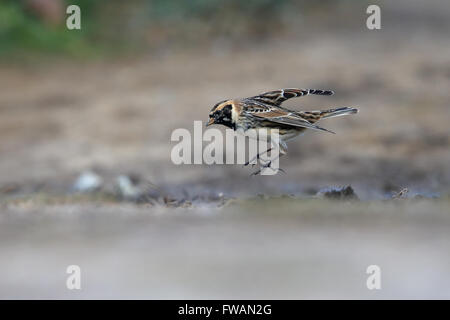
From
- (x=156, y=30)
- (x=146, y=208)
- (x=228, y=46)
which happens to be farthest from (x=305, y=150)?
(x=156, y=30)

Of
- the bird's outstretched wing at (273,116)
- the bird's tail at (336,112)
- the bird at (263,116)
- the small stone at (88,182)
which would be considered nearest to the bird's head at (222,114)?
the bird at (263,116)

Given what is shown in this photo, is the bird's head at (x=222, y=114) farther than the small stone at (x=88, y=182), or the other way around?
the small stone at (x=88, y=182)

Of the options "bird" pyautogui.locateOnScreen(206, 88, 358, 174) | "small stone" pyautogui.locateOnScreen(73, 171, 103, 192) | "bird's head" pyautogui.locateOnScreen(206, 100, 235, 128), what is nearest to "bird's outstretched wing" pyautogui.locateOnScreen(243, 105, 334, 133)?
"bird" pyautogui.locateOnScreen(206, 88, 358, 174)

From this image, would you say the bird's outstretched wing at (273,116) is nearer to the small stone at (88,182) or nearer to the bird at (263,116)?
the bird at (263,116)

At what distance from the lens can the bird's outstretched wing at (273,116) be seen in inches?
240

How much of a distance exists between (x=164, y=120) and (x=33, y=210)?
4865 mm

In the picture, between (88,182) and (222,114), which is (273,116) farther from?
(88,182)

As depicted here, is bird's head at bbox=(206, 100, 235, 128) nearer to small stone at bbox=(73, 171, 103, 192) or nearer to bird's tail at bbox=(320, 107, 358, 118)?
bird's tail at bbox=(320, 107, 358, 118)

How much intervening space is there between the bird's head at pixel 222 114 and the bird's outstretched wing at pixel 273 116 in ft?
0.42

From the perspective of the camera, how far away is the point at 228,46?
647 inches

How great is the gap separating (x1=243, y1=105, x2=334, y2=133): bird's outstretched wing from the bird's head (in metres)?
0.13

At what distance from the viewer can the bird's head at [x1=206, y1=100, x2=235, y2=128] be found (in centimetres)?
603

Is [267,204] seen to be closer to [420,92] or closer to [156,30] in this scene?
[420,92]

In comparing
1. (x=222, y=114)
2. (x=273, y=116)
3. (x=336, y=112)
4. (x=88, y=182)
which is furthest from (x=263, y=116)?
(x=88, y=182)
